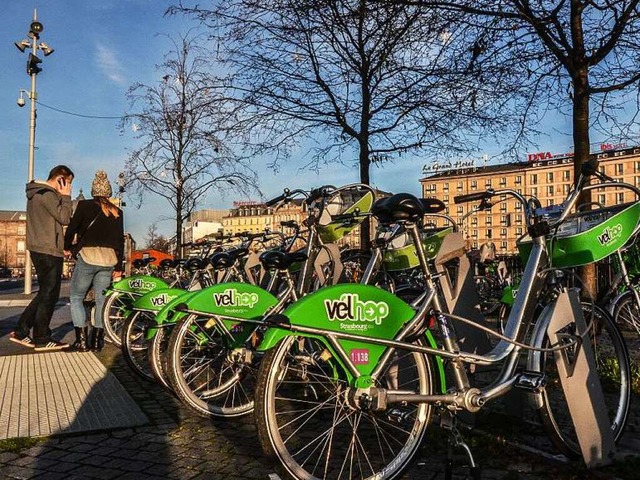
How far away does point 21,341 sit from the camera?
780 centimetres

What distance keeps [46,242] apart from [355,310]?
578cm

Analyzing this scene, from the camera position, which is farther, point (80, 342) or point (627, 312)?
point (80, 342)

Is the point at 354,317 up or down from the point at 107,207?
down

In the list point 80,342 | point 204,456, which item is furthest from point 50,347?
point 204,456

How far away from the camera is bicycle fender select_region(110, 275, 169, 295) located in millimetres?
6848

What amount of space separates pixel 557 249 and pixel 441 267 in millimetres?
771

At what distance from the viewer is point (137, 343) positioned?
633 cm

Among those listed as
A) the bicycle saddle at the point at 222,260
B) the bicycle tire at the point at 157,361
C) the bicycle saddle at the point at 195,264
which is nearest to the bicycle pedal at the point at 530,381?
the bicycle tire at the point at 157,361

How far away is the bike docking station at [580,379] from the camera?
3.13 m

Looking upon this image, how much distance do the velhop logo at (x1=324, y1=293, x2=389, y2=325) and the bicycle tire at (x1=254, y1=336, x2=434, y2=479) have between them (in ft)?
0.57

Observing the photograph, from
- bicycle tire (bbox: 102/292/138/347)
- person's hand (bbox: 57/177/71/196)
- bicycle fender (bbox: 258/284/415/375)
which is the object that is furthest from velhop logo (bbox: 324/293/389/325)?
person's hand (bbox: 57/177/71/196)

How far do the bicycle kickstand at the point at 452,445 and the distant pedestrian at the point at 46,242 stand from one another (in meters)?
5.94

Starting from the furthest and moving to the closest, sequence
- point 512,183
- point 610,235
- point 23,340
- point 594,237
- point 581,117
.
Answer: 1. point 512,183
2. point 23,340
3. point 581,117
4. point 610,235
5. point 594,237

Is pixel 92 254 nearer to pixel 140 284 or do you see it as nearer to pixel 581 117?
pixel 140 284
